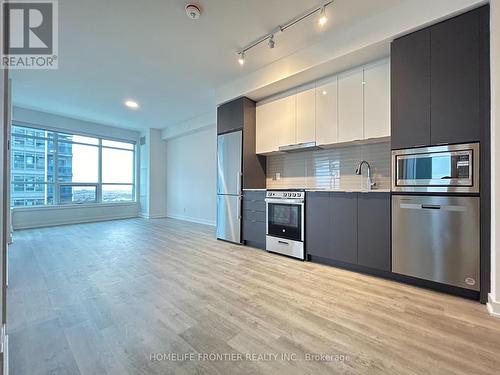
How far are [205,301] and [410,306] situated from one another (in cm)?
176

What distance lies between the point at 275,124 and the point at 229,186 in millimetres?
1380

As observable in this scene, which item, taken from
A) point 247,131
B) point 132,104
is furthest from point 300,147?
point 132,104

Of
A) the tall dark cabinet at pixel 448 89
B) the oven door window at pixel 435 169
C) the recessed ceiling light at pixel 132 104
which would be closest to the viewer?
the tall dark cabinet at pixel 448 89

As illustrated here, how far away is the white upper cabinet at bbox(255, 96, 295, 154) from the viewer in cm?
356

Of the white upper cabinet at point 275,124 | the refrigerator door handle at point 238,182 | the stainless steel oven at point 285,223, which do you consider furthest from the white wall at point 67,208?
the stainless steel oven at point 285,223

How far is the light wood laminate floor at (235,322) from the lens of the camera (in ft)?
4.12

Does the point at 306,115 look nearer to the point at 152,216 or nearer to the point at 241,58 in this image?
the point at 241,58

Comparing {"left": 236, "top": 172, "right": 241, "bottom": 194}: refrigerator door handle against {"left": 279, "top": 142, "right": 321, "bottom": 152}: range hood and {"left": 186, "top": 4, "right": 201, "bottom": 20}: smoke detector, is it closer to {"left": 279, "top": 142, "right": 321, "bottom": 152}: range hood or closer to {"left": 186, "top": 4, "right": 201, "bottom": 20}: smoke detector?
{"left": 279, "top": 142, "right": 321, "bottom": 152}: range hood

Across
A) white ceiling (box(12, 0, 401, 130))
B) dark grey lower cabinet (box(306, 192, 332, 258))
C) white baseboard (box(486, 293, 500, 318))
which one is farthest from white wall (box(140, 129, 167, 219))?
white baseboard (box(486, 293, 500, 318))

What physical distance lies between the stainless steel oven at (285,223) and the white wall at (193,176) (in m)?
2.78

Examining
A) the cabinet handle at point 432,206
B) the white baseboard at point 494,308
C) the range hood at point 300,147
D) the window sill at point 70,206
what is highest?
the range hood at point 300,147

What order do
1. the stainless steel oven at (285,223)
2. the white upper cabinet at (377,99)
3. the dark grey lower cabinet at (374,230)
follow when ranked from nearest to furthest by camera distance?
1. the dark grey lower cabinet at (374,230)
2. the white upper cabinet at (377,99)
3. the stainless steel oven at (285,223)

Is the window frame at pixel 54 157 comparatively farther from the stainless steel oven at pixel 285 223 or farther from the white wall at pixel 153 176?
the stainless steel oven at pixel 285 223

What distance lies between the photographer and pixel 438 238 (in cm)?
211
